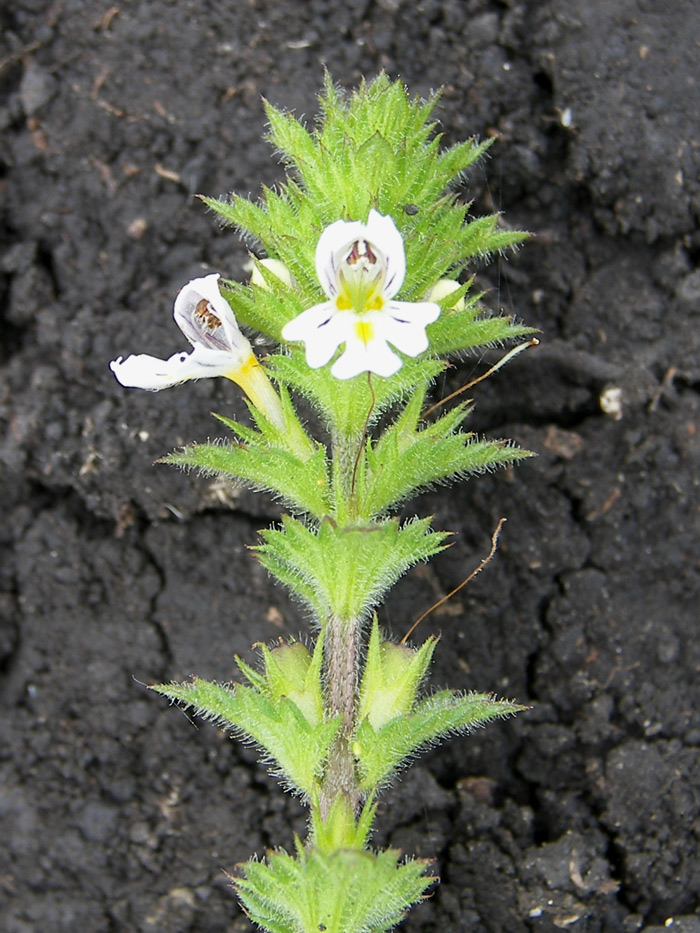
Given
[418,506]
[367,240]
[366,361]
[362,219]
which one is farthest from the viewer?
[418,506]

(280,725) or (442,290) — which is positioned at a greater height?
(442,290)

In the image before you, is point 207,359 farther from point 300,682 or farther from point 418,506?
point 418,506

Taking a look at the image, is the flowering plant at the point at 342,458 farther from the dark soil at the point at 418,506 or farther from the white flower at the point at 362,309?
the dark soil at the point at 418,506

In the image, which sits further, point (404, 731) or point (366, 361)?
point (404, 731)

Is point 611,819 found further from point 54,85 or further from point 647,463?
point 54,85

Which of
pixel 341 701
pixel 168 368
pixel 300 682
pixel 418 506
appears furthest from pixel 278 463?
pixel 418 506

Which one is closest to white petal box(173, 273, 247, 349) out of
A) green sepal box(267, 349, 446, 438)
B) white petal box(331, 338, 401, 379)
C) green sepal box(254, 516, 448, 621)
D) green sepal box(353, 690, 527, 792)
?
green sepal box(267, 349, 446, 438)
